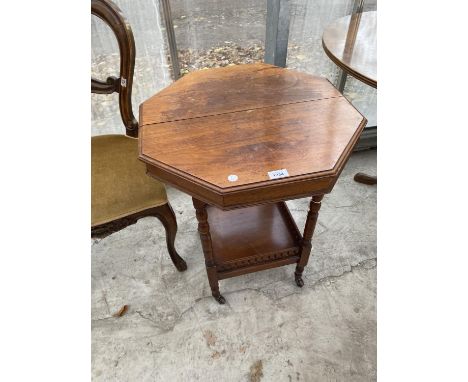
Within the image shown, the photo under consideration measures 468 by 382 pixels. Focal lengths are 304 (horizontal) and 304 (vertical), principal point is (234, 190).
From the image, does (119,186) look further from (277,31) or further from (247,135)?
(277,31)

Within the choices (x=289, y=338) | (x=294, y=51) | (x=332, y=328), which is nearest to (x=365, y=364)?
(x=332, y=328)

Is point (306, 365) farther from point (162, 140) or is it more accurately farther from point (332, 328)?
point (162, 140)

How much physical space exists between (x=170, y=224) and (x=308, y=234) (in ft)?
2.03

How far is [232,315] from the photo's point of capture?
4.99ft

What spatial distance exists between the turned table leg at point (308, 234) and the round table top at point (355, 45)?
0.57 m

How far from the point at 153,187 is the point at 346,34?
4.06 ft

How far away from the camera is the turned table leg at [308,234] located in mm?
1153

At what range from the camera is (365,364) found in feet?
4.51

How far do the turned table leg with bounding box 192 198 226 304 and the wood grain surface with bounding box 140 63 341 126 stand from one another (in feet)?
1.11

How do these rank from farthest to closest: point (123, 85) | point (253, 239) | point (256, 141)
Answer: point (253, 239) → point (123, 85) → point (256, 141)

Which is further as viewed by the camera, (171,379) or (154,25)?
(154,25)

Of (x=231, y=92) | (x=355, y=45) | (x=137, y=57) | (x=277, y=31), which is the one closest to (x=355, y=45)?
(x=355, y=45)

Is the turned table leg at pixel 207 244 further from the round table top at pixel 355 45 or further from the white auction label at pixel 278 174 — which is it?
the round table top at pixel 355 45

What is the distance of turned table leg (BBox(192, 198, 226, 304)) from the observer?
43.7 inches
